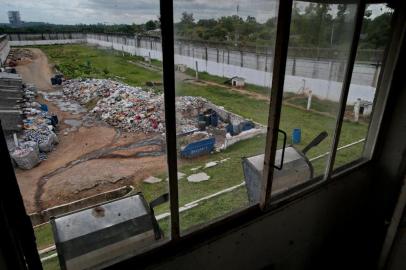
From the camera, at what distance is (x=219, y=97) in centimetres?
166

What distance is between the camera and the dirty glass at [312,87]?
5.91 feet

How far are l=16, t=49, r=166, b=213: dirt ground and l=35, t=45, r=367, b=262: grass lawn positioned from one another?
122 mm

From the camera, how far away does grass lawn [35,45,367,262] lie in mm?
1397

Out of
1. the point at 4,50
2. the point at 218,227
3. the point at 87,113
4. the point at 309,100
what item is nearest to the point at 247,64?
the point at 309,100

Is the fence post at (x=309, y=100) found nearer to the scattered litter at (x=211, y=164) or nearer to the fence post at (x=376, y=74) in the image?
the fence post at (x=376, y=74)

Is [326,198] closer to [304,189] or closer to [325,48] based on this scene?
[304,189]

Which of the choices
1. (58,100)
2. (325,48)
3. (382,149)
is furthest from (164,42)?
(382,149)

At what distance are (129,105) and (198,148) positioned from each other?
522 millimetres

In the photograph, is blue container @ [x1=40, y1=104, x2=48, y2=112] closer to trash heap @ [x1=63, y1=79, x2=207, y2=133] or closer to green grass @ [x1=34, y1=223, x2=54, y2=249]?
trash heap @ [x1=63, y1=79, x2=207, y2=133]

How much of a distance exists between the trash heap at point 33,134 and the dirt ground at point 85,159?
4cm

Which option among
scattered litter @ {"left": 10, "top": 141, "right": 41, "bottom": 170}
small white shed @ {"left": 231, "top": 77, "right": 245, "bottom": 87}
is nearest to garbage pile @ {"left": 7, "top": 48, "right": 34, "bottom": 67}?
scattered litter @ {"left": 10, "top": 141, "right": 41, "bottom": 170}

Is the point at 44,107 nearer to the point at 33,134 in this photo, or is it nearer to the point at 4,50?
the point at 33,134

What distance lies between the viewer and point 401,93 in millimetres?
2357

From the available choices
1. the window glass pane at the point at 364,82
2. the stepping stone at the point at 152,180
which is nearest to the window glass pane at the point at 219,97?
the stepping stone at the point at 152,180
